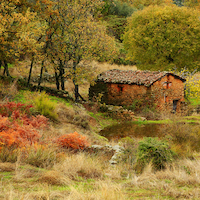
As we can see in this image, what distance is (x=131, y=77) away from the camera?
2134 centimetres

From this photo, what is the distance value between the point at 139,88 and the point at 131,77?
1248mm

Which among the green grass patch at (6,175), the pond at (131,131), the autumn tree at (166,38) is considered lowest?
the pond at (131,131)

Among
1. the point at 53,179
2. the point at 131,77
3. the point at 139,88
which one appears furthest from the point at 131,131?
the point at 53,179

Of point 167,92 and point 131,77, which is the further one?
point 167,92

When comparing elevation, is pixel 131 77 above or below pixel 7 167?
above

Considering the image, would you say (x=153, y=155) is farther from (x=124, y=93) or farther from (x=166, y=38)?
(x=166, y=38)

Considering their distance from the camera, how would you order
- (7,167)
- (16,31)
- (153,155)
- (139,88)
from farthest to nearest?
(139,88)
(16,31)
(153,155)
(7,167)

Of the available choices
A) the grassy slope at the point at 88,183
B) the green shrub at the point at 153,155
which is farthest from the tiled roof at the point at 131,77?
the grassy slope at the point at 88,183

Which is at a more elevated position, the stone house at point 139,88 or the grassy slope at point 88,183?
the stone house at point 139,88

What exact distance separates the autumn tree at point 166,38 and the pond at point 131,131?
14471mm

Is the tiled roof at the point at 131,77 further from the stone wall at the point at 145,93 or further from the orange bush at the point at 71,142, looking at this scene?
the orange bush at the point at 71,142

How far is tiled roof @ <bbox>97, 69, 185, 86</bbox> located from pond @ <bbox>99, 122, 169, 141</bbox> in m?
4.31

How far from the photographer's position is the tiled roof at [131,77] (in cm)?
2042

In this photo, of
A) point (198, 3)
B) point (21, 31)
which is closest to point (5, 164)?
point (21, 31)
